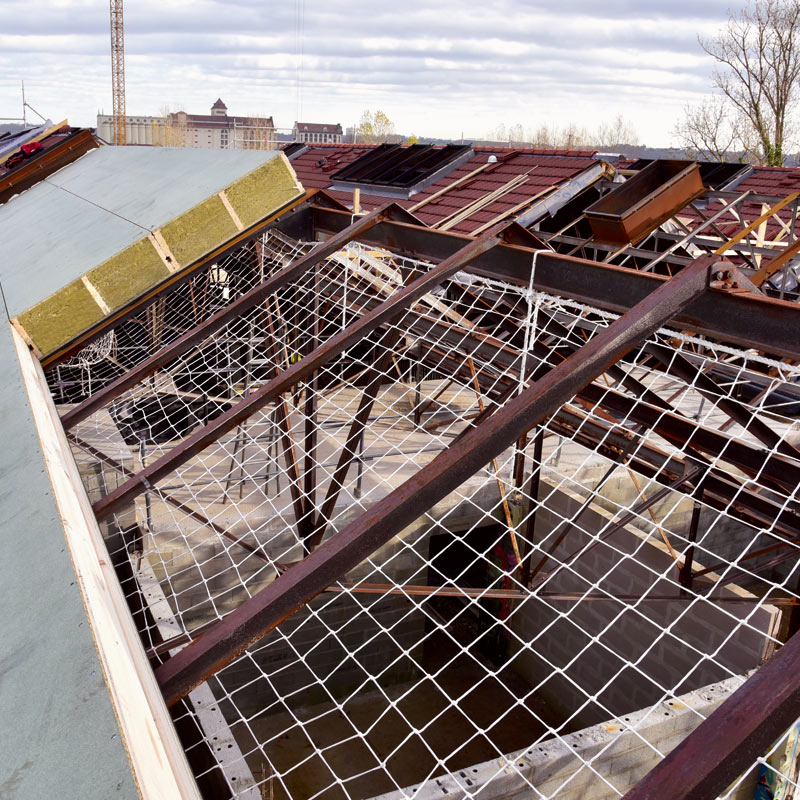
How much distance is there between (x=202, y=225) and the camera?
11.9 ft

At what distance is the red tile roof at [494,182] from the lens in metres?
8.66

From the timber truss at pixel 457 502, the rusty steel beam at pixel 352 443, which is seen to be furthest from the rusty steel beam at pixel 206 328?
the rusty steel beam at pixel 352 443

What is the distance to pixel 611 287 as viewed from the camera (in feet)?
9.58

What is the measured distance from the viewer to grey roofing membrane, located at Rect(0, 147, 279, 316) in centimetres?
350

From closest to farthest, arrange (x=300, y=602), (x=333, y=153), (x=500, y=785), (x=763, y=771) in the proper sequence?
(x=300, y=602) → (x=500, y=785) → (x=763, y=771) → (x=333, y=153)

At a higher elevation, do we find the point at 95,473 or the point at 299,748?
the point at 95,473

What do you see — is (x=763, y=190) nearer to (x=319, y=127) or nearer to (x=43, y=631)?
(x=43, y=631)

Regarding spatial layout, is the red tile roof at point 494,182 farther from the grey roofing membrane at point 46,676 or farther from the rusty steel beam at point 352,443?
the grey roofing membrane at point 46,676

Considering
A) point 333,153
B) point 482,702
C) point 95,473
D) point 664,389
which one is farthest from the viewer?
point 333,153

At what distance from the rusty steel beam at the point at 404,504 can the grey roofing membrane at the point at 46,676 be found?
390 mm

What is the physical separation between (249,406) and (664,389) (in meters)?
8.96

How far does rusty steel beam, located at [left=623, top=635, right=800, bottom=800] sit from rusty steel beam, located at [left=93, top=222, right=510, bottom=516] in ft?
6.41

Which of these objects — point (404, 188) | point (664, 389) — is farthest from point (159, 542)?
point (664, 389)

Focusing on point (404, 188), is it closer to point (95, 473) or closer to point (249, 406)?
point (95, 473)
